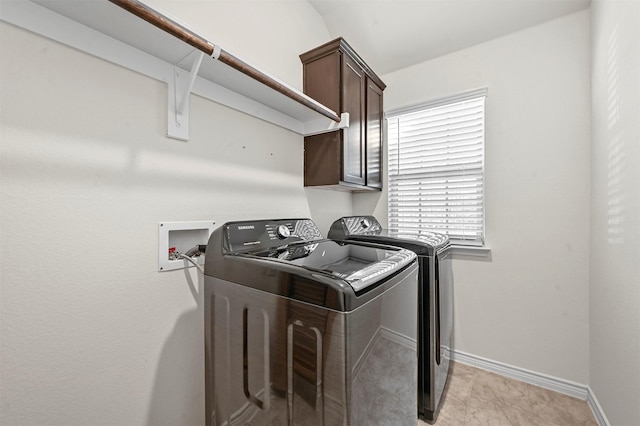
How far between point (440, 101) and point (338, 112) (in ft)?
3.37

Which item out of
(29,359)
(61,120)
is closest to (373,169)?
(61,120)

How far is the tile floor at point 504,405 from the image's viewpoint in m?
1.55

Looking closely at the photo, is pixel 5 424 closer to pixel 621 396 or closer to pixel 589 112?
pixel 621 396

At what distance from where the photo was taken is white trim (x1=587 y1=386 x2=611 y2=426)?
4.81ft

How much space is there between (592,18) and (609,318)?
73.3 inches

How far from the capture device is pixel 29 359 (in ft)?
2.54

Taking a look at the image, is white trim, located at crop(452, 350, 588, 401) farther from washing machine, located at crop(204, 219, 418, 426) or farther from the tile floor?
washing machine, located at crop(204, 219, 418, 426)

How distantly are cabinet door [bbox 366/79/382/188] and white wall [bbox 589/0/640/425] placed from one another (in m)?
1.41

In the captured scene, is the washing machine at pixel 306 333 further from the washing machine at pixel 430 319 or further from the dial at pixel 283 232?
the washing machine at pixel 430 319

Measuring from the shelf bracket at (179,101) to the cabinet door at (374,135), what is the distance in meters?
1.46

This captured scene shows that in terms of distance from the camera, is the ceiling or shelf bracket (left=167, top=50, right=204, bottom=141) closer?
shelf bracket (left=167, top=50, right=204, bottom=141)

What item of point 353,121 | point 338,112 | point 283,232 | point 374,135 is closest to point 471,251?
point 374,135

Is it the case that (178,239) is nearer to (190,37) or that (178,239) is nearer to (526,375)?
(190,37)

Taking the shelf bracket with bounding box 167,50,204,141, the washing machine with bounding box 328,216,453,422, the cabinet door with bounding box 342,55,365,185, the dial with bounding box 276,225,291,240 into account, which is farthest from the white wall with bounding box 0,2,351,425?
the washing machine with bounding box 328,216,453,422
